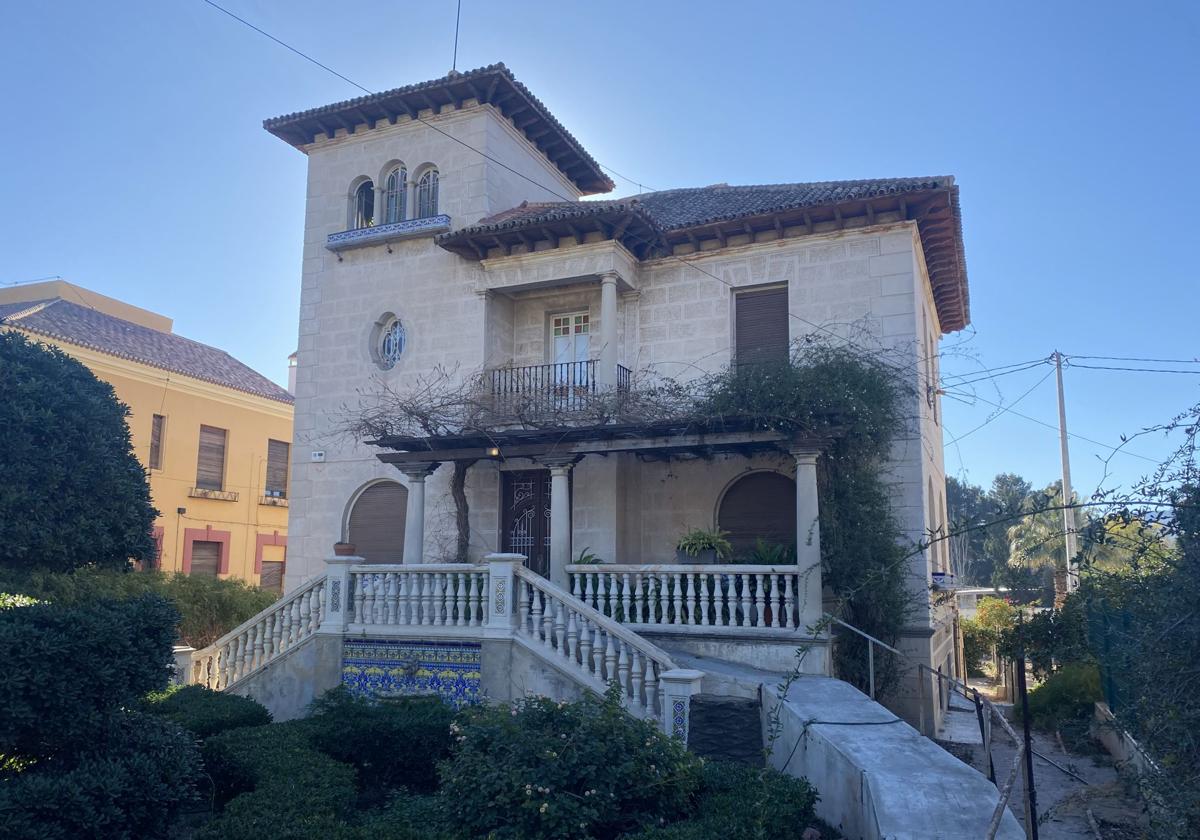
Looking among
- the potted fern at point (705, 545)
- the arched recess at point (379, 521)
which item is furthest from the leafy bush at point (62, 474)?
the potted fern at point (705, 545)

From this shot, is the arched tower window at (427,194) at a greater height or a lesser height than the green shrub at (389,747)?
greater

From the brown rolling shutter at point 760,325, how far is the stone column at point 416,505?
5377 mm

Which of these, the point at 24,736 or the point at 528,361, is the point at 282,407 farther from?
the point at 24,736

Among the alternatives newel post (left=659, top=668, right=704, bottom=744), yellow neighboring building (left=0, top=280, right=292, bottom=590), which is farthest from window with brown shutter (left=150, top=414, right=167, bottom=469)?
newel post (left=659, top=668, right=704, bottom=744)

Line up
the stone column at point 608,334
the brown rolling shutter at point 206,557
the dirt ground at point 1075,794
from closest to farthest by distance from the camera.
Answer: the dirt ground at point 1075,794 < the stone column at point 608,334 < the brown rolling shutter at point 206,557

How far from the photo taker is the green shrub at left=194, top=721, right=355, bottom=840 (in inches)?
234

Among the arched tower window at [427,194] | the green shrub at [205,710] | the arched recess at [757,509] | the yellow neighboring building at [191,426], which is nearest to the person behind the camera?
the green shrub at [205,710]

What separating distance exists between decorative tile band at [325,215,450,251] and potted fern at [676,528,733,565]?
286 inches

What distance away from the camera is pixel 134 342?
2472 centimetres

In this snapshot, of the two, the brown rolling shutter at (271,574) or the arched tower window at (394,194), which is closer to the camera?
the arched tower window at (394,194)

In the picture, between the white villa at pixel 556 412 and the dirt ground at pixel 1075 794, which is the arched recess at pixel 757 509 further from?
the dirt ground at pixel 1075 794

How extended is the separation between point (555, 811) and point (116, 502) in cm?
609

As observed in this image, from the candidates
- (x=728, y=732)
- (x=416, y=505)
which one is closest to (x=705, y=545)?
(x=416, y=505)

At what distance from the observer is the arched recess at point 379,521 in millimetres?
16391
